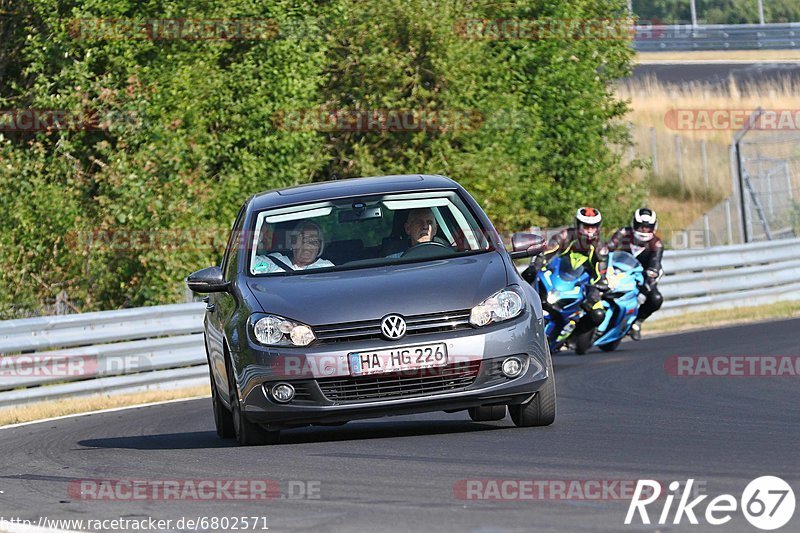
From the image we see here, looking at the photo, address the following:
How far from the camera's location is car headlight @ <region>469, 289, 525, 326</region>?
348 inches

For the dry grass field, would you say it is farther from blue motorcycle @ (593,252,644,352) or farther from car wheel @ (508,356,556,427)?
car wheel @ (508,356,556,427)

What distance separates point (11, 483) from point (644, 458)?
338 cm

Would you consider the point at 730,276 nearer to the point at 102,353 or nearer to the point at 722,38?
the point at 102,353

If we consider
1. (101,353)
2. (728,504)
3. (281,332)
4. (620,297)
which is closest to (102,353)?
(101,353)

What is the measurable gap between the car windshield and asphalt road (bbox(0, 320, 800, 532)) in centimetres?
106

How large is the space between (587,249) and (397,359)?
25.3 feet

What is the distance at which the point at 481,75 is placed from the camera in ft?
100

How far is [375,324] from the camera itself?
8688mm

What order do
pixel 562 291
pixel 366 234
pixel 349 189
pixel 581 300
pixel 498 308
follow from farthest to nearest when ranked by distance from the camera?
pixel 581 300, pixel 562 291, pixel 349 189, pixel 366 234, pixel 498 308

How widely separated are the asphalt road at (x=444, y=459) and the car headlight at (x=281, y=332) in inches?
24.3

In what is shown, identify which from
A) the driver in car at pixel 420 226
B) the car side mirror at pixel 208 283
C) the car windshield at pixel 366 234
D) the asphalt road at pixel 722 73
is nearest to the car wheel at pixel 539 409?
the car windshield at pixel 366 234

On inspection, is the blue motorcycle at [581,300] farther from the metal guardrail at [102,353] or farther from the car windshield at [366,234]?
the car windshield at [366,234]

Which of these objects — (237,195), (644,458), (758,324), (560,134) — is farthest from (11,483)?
(560,134)

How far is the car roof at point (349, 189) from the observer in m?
10.1
